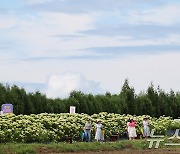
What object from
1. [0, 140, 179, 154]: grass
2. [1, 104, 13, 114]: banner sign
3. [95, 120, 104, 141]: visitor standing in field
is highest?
[1, 104, 13, 114]: banner sign

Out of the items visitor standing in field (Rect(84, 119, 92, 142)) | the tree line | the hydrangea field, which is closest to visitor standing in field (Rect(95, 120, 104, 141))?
visitor standing in field (Rect(84, 119, 92, 142))

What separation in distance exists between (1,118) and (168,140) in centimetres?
879

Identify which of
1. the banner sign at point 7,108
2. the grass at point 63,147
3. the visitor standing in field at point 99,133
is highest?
the banner sign at point 7,108

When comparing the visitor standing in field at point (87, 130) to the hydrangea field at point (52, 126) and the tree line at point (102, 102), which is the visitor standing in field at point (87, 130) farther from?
the tree line at point (102, 102)

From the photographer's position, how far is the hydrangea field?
1186 inches

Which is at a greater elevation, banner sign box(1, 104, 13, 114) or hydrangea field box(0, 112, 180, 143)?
banner sign box(1, 104, 13, 114)

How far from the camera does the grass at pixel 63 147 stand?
83.8ft

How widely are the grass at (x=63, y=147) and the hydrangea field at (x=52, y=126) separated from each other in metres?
2.31

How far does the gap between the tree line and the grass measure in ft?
34.8

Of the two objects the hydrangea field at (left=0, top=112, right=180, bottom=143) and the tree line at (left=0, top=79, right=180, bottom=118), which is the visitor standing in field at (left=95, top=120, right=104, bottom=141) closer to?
the hydrangea field at (left=0, top=112, right=180, bottom=143)

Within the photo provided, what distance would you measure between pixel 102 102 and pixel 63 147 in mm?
16585

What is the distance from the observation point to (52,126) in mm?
33375

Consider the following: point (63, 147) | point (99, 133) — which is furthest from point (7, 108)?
point (63, 147)

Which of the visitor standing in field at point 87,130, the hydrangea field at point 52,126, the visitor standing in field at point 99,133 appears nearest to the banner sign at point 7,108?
the hydrangea field at point 52,126
